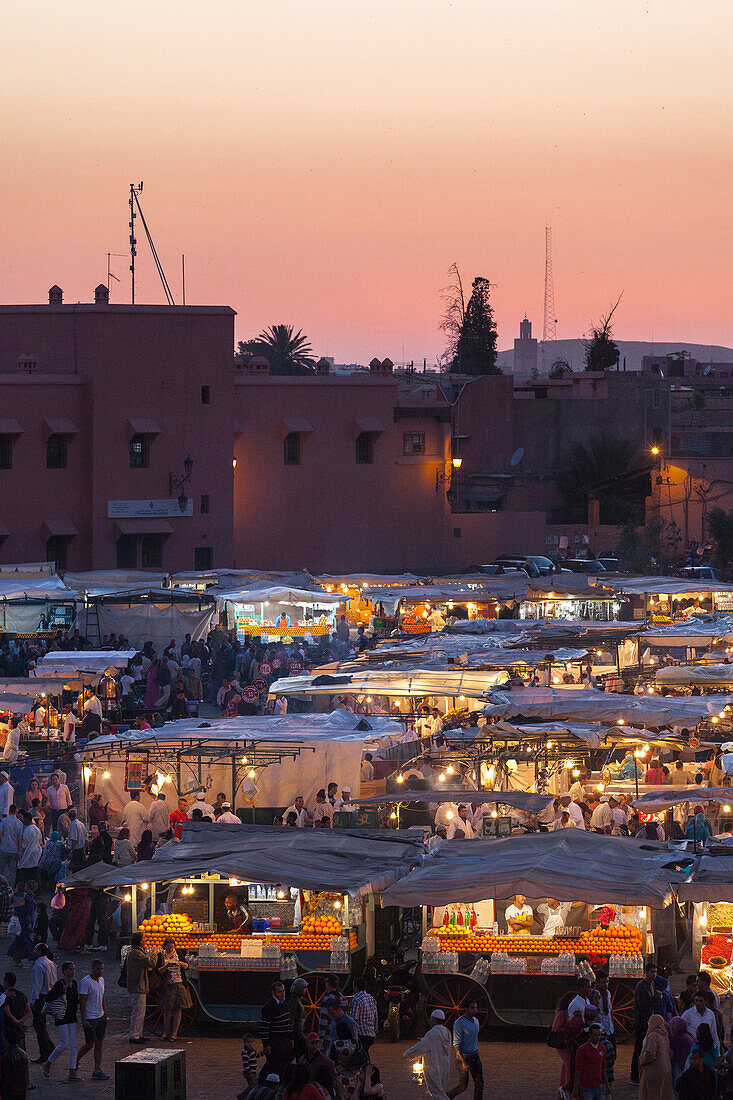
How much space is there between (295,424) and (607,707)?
29.3 metres

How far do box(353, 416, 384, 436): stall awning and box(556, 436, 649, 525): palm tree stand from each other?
10719 millimetres

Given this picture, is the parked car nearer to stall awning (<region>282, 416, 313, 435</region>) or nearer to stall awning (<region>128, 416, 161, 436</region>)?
stall awning (<region>282, 416, 313, 435</region>)

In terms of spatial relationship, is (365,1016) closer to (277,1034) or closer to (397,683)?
(277,1034)

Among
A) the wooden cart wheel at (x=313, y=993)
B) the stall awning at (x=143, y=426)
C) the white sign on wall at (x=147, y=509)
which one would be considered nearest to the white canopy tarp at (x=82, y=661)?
the wooden cart wheel at (x=313, y=993)

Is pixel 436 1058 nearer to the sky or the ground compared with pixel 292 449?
nearer to the ground

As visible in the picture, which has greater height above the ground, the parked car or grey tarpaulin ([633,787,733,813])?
the parked car

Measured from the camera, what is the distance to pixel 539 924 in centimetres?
1302

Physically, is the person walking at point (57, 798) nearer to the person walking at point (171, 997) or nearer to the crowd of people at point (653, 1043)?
the person walking at point (171, 997)

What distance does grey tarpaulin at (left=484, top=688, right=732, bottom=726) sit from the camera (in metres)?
18.9

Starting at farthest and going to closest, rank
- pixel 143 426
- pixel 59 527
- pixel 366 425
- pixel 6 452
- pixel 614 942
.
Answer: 1. pixel 366 425
2. pixel 143 426
3. pixel 59 527
4. pixel 6 452
5. pixel 614 942

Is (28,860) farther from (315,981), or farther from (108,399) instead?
(108,399)

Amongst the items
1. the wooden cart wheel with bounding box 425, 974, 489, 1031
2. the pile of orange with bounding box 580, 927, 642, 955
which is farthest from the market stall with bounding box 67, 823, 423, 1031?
the pile of orange with bounding box 580, 927, 642, 955

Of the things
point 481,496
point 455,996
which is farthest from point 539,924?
point 481,496

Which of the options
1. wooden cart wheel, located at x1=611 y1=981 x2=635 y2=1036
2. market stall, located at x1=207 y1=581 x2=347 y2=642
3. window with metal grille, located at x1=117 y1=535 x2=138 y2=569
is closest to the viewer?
wooden cart wheel, located at x1=611 y1=981 x2=635 y2=1036
